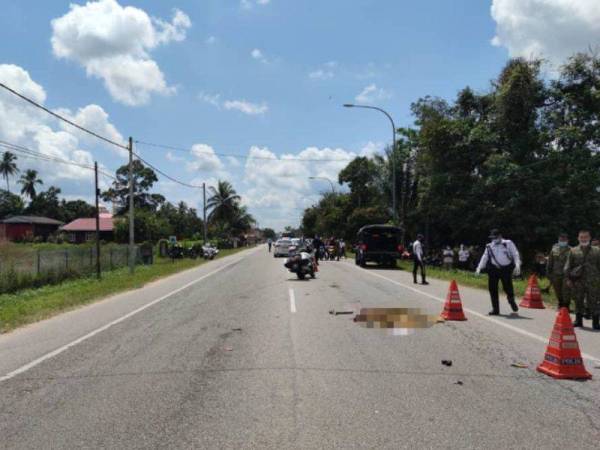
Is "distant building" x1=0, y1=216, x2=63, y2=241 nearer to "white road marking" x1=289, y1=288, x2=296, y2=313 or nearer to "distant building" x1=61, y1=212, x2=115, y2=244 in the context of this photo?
"distant building" x1=61, y1=212, x2=115, y2=244

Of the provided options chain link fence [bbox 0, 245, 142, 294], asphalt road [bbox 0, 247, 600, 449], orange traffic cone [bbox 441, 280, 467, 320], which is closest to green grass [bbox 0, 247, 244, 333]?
chain link fence [bbox 0, 245, 142, 294]

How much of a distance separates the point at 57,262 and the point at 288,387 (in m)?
20.2

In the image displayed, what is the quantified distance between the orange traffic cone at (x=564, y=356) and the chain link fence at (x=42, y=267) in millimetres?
17550

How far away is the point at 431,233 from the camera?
41844mm

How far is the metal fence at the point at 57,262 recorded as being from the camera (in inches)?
801

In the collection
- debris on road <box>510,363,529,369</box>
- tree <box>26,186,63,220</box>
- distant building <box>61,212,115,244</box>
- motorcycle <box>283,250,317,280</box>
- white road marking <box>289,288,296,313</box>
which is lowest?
debris on road <box>510,363,529,369</box>

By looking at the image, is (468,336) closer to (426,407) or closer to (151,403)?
(426,407)

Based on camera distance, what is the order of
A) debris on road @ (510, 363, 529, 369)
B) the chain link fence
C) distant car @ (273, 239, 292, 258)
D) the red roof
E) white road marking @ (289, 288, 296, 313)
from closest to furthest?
debris on road @ (510, 363, 529, 369), white road marking @ (289, 288, 296, 313), the chain link fence, distant car @ (273, 239, 292, 258), the red roof

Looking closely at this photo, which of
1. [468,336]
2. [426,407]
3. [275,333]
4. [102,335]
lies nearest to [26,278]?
[102,335]

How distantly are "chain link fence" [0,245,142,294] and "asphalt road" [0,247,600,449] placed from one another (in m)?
9.60

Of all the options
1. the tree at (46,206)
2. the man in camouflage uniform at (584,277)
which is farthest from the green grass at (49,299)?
the tree at (46,206)

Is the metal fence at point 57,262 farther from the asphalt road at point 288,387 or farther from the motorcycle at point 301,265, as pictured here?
the asphalt road at point 288,387

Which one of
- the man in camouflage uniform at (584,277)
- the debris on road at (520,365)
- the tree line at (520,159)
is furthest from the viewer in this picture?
the tree line at (520,159)

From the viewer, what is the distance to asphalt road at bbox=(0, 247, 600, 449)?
15.1 ft
